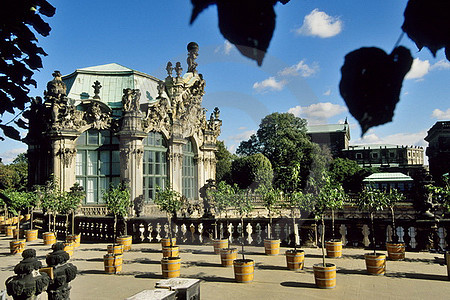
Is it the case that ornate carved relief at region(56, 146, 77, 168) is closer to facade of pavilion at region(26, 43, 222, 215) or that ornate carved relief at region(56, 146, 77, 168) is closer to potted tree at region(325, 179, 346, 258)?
facade of pavilion at region(26, 43, 222, 215)

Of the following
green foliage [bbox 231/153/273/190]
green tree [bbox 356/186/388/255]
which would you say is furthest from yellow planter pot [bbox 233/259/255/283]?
green foliage [bbox 231/153/273/190]

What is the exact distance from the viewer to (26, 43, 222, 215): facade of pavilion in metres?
25.0

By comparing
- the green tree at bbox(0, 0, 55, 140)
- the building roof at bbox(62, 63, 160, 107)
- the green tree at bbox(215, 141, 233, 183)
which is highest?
the building roof at bbox(62, 63, 160, 107)

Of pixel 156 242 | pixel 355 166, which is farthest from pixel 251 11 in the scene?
pixel 355 166

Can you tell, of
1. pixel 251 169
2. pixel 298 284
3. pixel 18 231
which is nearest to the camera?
pixel 298 284

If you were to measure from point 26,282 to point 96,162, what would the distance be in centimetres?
1904

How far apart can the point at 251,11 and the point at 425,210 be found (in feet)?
55.4

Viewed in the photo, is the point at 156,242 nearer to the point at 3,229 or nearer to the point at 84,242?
the point at 84,242

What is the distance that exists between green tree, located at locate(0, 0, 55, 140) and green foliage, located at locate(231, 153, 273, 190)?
155ft

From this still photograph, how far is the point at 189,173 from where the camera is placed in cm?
3209

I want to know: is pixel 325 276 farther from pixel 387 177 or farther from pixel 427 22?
pixel 387 177

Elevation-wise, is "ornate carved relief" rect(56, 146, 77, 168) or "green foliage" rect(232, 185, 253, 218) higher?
"ornate carved relief" rect(56, 146, 77, 168)

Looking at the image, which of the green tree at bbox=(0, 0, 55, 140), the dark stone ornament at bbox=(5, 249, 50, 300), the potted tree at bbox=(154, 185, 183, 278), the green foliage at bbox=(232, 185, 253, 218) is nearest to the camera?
the green tree at bbox=(0, 0, 55, 140)

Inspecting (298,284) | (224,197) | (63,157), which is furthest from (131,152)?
(298,284)
